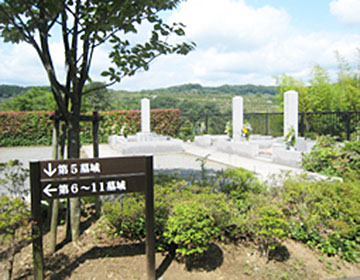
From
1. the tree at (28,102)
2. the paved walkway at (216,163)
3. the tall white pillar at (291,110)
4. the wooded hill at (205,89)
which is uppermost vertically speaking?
the wooded hill at (205,89)

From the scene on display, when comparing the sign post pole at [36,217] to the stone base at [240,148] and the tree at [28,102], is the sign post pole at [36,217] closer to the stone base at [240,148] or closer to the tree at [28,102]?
the stone base at [240,148]

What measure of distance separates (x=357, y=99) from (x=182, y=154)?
885 centimetres

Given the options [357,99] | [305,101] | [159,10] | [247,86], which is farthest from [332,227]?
[247,86]

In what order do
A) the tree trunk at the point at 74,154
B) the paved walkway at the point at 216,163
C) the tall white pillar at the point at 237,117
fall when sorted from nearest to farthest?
the tree trunk at the point at 74,154, the paved walkway at the point at 216,163, the tall white pillar at the point at 237,117

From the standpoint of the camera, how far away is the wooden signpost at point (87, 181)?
2.60m

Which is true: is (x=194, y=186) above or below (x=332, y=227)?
above

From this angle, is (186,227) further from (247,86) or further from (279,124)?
(247,86)

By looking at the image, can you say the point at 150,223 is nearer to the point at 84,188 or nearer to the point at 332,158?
the point at 84,188

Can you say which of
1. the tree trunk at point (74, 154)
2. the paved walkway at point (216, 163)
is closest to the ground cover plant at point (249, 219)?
the tree trunk at point (74, 154)

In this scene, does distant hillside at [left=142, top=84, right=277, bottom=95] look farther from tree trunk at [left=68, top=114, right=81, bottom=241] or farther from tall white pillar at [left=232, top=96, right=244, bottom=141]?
tree trunk at [left=68, top=114, right=81, bottom=241]

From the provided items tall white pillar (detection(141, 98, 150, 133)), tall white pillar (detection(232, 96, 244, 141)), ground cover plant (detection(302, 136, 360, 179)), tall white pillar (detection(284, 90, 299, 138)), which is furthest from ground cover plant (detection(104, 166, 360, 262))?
tall white pillar (detection(141, 98, 150, 133))

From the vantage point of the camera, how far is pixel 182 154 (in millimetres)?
11680

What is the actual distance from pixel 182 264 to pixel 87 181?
133 centimetres

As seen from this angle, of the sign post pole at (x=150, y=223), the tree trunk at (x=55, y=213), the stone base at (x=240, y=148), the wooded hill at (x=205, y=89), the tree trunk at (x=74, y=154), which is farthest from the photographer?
the wooded hill at (x=205, y=89)
